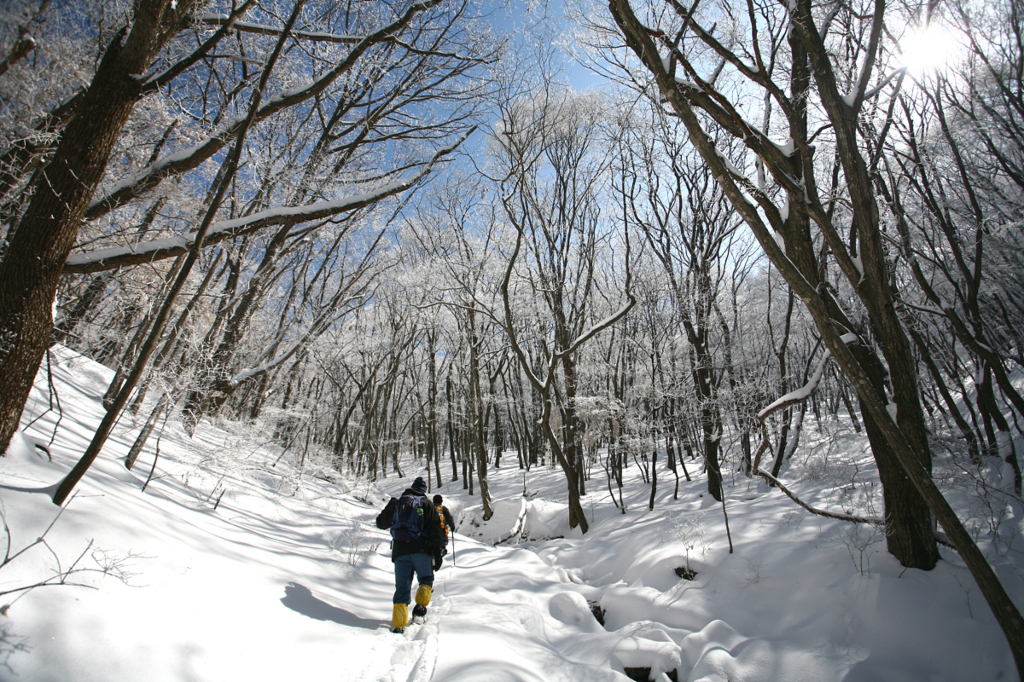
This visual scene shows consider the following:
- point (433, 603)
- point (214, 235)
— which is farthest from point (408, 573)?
point (214, 235)

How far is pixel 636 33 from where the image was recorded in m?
2.34

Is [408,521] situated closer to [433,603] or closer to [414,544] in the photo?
[414,544]

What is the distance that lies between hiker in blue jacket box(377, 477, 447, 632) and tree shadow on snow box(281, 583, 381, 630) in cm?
36

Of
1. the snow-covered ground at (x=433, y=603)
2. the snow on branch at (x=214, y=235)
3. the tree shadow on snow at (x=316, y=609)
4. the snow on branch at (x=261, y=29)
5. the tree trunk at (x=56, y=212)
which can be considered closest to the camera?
the snow-covered ground at (x=433, y=603)

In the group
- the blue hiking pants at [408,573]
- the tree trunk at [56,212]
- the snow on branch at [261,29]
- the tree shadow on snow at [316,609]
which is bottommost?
the tree shadow on snow at [316,609]

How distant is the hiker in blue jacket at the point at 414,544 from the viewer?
13.4 feet

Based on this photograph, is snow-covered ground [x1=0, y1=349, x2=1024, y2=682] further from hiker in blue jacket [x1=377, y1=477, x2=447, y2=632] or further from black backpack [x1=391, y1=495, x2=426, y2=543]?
black backpack [x1=391, y1=495, x2=426, y2=543]

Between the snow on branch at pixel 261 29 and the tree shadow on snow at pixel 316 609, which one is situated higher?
the snow on branch at pixel 261 29

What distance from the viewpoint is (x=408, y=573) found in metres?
4.11

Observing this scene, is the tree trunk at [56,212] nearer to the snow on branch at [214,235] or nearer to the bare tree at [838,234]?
the snow on branch at [214,235]

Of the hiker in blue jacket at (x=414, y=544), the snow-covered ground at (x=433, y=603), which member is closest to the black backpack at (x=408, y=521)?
the hiker in blue jacket at (x=414, y=544)

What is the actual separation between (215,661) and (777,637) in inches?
171

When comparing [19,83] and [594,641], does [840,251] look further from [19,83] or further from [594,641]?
[19,83]

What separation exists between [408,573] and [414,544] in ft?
0.91
